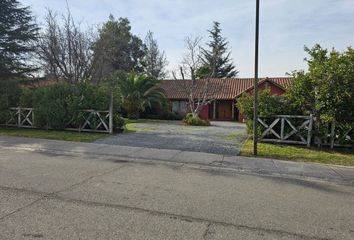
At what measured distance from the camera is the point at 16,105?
1856 centimetres

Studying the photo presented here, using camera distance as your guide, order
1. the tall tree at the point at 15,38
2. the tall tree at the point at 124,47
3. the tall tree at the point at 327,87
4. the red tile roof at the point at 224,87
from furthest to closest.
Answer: the tall tree at the point at 124,47, the red tile roof at the point at 224,87, the tall tree at the point at 15,38, the tall tree at the point at 327,87

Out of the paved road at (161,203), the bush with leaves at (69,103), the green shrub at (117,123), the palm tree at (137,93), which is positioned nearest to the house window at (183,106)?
the palm tree at (137,93)

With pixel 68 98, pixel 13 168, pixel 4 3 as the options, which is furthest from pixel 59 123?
pixel 4 3

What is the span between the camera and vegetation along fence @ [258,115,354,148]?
13.1 m

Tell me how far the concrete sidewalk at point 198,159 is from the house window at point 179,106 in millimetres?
24742

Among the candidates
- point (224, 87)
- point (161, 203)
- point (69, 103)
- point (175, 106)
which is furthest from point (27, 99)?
point (224, 87)

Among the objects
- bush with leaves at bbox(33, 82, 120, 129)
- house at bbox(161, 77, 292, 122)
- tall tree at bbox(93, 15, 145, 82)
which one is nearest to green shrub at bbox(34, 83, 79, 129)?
bush with leaves at bbox(33, 82, 120, 129)

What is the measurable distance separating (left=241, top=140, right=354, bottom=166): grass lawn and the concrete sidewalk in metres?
0.84

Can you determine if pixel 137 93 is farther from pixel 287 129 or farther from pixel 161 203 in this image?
pixel 161 203

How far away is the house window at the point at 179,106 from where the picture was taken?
122ft

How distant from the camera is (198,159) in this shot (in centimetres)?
1028

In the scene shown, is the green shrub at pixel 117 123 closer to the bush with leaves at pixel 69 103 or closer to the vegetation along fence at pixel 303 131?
the bush with leaves at pixel 69 103

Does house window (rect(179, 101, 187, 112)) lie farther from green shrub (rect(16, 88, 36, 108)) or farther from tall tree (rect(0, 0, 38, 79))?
green shrub (rect(16, 88, 36, 108))

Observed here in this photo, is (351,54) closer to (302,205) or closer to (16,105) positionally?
(302,205)
